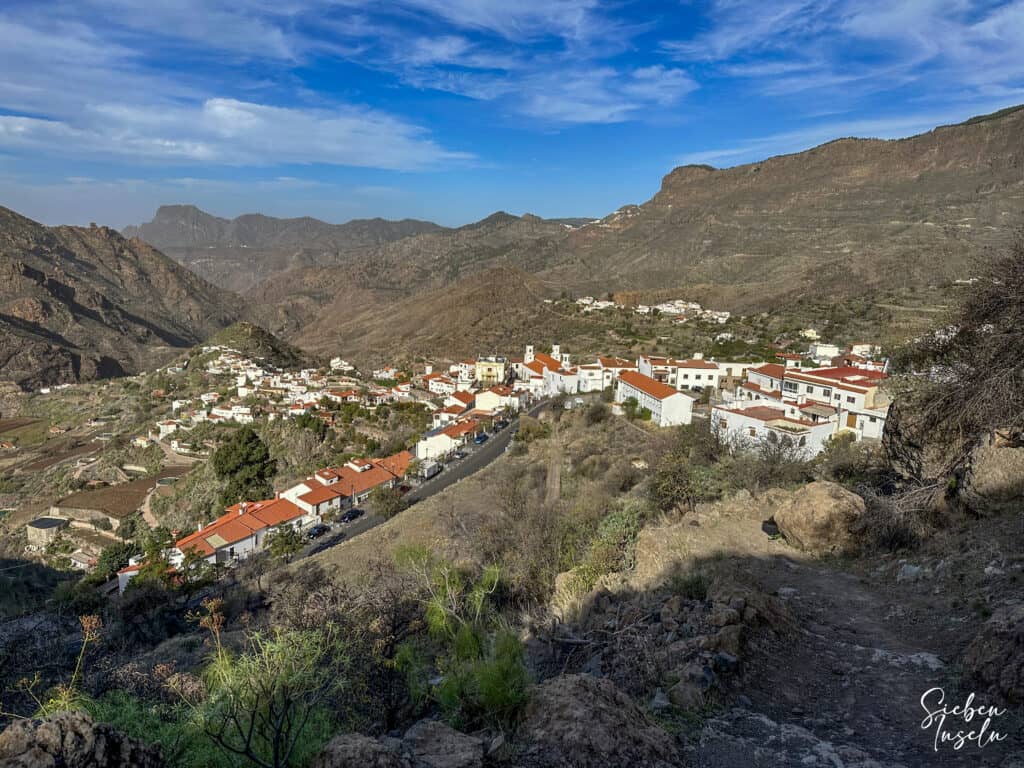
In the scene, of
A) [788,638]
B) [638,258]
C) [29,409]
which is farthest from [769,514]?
[638,258]

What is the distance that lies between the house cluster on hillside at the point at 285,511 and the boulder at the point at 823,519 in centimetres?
2055

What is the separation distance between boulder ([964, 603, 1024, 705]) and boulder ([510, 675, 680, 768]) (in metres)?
2.31

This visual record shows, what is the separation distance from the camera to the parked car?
956 inches

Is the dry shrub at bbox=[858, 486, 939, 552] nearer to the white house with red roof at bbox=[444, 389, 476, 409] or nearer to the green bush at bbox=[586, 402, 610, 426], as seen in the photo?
the green bush at bbox=[586, 402, 610, 426]

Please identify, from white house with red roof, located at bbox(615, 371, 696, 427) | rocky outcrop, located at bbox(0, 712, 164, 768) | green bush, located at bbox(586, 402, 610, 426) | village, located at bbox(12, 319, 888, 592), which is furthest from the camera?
green bush, located at bbox(586, 402, 610, 426)

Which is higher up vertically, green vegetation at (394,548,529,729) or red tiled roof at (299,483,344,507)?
green vegetation at (394,548,529,729)

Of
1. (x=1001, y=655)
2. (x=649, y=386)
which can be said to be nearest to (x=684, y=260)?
(x=649, y=386)

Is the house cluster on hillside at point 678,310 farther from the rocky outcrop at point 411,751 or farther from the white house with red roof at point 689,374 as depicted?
the rocky outcrop at point 411,751

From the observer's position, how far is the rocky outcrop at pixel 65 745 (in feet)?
7.60

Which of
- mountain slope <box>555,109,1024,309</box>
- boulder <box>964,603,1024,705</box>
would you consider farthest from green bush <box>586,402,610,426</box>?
mountain slope <box>555,109,1024,309</box>

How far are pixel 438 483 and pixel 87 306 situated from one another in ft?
465

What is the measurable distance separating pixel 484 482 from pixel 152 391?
56.5 m

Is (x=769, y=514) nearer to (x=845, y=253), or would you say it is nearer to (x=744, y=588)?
(x=744, y=588)

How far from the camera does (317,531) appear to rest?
2478 cm
